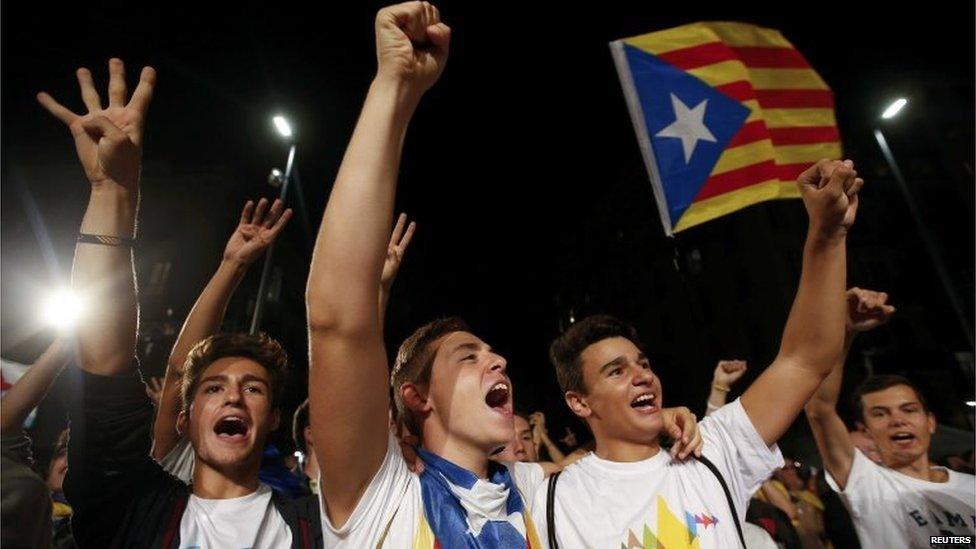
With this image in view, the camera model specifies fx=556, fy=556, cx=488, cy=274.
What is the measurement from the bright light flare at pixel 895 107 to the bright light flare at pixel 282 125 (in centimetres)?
1105

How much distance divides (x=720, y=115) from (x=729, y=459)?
367 centimetres

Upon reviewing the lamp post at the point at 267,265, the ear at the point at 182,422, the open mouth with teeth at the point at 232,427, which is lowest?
the open mouth with teeth at the point at 232,427

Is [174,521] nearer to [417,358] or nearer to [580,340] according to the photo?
[417,358]

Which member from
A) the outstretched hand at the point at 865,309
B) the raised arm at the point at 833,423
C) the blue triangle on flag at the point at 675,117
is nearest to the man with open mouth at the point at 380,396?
the outstretched hand at the point at 865,309

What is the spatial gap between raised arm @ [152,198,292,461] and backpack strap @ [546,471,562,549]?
6.37ft

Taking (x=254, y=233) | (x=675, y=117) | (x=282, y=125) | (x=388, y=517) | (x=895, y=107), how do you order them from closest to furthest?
(x=388, y=517), (x=254, y=233), (x=675, y=117), (x=282, y=125), (x=895, y=107)

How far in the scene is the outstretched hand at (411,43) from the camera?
171 cm

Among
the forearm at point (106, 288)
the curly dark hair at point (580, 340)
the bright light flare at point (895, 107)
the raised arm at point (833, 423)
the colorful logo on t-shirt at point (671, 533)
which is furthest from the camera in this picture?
the bright light flare at point (895, 107)

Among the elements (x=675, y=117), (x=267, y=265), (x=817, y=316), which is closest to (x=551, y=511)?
(x=817, y=316)

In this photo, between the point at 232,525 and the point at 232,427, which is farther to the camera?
the point at 232,427

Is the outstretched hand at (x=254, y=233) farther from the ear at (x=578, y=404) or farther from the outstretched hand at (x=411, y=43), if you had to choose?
the ear at (x=578, y=404)

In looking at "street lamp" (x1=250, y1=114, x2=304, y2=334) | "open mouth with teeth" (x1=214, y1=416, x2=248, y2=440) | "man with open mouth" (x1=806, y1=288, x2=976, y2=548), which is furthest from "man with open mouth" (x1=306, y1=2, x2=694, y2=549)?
"street lamp" (x1=250, y1=114, x2=304, y2=334)

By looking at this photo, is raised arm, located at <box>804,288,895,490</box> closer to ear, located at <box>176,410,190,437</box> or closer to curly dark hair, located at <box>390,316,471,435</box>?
curly dark hair, located at <box>390,316,471,435</box>

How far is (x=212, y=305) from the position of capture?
10.1 ft
